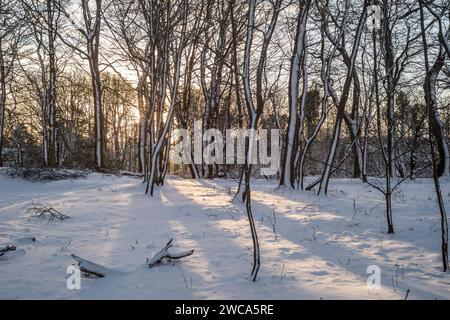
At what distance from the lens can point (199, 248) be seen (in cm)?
409

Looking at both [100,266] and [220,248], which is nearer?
[100,266]

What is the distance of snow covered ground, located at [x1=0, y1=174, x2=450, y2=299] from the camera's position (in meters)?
2.84

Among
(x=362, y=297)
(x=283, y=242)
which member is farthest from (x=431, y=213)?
(x=362, y=297)

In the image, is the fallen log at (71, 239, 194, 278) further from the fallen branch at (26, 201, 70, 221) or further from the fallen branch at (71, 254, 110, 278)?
the fallen branch at (26, 201, 70, 221)

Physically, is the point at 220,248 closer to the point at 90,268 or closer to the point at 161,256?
the point at 161,256

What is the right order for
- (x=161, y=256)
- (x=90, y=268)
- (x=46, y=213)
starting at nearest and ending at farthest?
1. (x=90, y=268)
2. (x=161, y=256)
3. (x=46, y=213)

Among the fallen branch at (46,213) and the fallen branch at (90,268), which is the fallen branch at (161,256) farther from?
the fallen branch at (46,213)

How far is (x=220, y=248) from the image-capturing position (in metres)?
4.10

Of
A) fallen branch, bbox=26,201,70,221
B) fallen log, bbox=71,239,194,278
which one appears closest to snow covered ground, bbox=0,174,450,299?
fallen log, bbox=71,239,194,278

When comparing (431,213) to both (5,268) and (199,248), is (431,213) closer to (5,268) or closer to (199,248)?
(199,248)

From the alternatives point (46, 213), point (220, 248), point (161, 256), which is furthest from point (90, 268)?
point (46, 213)

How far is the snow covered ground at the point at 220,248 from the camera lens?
2844mm

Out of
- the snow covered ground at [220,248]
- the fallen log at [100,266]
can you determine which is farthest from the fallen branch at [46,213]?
the fallen log at [100,266]

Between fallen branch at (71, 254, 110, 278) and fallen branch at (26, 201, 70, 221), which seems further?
fallen branch at (26, 201, 70, 221)
